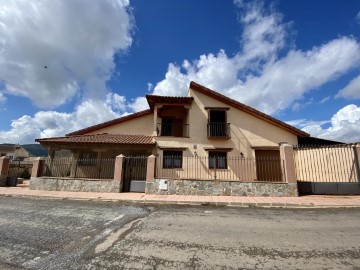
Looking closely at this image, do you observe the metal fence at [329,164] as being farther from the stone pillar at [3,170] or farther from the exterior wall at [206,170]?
the stone pillar at [3,170]

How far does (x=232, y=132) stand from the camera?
54.0 ft

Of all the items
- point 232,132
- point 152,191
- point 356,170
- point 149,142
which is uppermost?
point 232,132

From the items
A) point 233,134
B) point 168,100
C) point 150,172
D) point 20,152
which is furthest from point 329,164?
point 20,152

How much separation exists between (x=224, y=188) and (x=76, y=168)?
31.5ft

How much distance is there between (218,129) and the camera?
16500 mm

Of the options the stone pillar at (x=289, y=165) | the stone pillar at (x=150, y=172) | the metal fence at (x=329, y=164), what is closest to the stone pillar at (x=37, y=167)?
the stone pillar at (x=150, y=172)

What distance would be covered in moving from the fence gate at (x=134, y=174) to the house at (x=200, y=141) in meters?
1.47

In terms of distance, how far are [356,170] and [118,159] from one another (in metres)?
12.9

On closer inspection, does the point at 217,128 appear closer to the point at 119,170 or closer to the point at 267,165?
the point at 267,165

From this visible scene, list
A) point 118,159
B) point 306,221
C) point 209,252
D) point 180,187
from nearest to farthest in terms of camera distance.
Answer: point 209,252, point 306,221, point 180,187, point 118,159

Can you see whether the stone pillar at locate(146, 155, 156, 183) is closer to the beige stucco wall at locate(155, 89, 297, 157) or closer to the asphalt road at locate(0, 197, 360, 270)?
the beige stucco wall at locate(155, 89, 297, 157)

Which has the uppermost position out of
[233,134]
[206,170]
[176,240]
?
[233,134]

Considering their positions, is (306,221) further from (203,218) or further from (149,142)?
(149,142)

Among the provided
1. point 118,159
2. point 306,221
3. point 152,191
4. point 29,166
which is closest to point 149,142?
point 118,159
